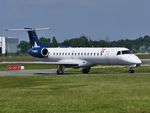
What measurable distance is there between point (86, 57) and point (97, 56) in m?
1.42

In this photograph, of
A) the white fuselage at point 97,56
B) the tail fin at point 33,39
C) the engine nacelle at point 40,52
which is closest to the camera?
the white fuselage at point 97,56

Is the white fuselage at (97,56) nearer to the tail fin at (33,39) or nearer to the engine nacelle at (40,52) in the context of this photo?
the engine nacelle at (40,52)

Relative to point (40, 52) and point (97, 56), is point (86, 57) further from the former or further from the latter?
point (40, 52)

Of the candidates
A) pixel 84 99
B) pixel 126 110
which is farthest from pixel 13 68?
pixel 126 110

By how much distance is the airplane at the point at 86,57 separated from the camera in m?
53.1

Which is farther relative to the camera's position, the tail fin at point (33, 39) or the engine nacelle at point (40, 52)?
the tail fin at point (33, 39)

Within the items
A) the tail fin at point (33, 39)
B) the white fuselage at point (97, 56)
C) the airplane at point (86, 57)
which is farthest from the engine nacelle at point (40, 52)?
the tail fin at point (33, 39)

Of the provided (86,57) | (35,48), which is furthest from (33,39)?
(86,57)

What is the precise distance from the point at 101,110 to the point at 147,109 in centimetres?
164

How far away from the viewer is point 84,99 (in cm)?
2328

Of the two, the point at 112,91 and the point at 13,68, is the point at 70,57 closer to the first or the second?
the point at 13,68

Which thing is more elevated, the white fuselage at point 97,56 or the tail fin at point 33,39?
the tail fin at point 33,39

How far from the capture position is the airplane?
174 feet

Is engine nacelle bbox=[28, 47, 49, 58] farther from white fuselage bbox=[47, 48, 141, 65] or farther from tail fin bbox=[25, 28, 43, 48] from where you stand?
tail fin bbox=[25, 28, 43, 48]
